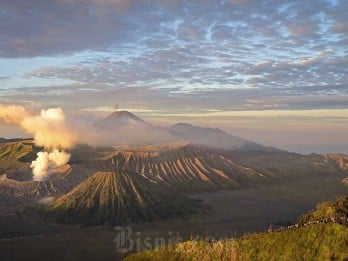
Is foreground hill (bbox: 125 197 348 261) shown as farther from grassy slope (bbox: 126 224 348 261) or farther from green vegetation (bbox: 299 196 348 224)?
green vegetation (bbox: 299 196 348 224)

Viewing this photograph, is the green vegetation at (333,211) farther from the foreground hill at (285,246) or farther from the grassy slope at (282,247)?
the grassy slope at (282,247)

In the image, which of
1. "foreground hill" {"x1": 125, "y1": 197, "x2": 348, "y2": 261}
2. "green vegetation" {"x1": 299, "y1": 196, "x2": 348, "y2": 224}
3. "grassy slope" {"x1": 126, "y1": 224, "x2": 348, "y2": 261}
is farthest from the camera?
"green vegetation" {"x1": 299, "y1": 196, "x2": 348, "y2": 224}

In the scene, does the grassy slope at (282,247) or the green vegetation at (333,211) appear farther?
the green vegetation at (333,211)

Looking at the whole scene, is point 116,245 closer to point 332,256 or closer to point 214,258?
point 214,258

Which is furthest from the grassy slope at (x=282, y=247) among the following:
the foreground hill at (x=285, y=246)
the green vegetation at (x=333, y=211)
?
the green vegetation at (x=333, y=211)

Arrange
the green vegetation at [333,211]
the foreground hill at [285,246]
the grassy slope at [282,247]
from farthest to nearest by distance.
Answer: the green vegetation at [333,211] < the foreground hill at [285,246] < the grassy slope at [282,247]

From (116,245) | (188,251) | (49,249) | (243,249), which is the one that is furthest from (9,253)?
(243,249)

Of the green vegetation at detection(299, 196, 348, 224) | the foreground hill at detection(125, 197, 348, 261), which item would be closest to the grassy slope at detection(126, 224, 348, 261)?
the foreground hill at detection(125, 197, 348, 261)

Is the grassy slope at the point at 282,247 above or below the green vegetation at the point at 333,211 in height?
below

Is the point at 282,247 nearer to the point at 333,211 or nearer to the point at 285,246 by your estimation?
the point at 285,246
